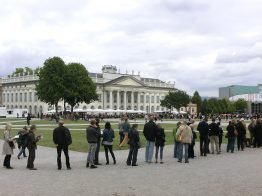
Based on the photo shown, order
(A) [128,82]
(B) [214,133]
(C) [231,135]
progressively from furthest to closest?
(A) [128,82], (C) [231,135], (B) [214,133]

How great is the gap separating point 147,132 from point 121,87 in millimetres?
137028

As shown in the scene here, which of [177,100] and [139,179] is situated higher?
[177,100]

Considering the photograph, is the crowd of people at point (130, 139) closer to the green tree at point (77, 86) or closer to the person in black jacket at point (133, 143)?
the person in black jacket at point (133, 143)

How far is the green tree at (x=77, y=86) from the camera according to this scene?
8244 cm

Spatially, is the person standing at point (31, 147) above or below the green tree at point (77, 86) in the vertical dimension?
below

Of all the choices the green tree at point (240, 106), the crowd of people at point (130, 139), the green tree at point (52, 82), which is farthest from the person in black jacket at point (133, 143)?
the green tree at point (240, 106)

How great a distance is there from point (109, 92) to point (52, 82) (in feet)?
227

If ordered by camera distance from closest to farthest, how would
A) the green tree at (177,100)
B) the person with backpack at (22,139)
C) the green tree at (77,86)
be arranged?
1. the person with backpack at (22,139)
2. the green tree at (77,86)
3. the green tree at (177,100)

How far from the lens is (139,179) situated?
12969mm

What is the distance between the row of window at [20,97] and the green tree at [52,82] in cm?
5485

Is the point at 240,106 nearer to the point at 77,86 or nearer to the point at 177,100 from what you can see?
the point at 177,100

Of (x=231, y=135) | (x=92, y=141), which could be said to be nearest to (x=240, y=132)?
(x=231, y=135)

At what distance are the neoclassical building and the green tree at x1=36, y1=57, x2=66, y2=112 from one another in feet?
153

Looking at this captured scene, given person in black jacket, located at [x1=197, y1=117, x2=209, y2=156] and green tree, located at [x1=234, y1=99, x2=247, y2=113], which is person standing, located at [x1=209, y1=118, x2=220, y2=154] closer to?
person in black jacket, located at [x1=197, y1=117, x2=209, y2=156]
